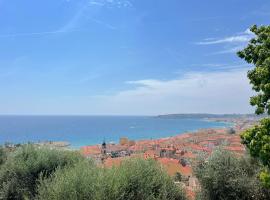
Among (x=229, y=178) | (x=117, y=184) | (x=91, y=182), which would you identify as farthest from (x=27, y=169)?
(x=229, y=178)

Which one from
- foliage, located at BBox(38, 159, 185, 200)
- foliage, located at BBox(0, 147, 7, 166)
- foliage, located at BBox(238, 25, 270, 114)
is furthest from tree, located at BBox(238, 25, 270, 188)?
foliage, located at BBox(0, 147, 7, 166)

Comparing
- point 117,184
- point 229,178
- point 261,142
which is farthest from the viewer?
point 229,178

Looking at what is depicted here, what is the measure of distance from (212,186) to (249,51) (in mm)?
6563

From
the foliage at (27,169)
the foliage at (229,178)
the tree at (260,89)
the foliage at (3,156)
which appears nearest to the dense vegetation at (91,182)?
the foliage at (27,169)

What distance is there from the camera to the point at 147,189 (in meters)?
12.3

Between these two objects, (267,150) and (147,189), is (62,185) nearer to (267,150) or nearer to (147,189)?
(147,189)

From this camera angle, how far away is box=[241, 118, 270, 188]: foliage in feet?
24.1

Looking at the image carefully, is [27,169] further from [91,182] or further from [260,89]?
[260,89]

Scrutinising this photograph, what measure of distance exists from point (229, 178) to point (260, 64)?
6444 mm

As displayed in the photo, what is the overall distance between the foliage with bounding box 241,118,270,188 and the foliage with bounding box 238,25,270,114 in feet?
1.87

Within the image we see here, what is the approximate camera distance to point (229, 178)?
14.1 metres

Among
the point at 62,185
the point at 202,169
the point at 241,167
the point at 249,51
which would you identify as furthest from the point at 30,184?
the point at 249,51

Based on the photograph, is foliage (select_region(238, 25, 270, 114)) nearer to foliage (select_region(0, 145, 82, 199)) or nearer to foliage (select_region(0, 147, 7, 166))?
foliage (select_region(0, 145, 82, 199))

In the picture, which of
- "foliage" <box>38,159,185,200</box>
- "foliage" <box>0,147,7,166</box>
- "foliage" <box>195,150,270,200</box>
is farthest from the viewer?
"foliage" <box>0,147,7,166</box>
